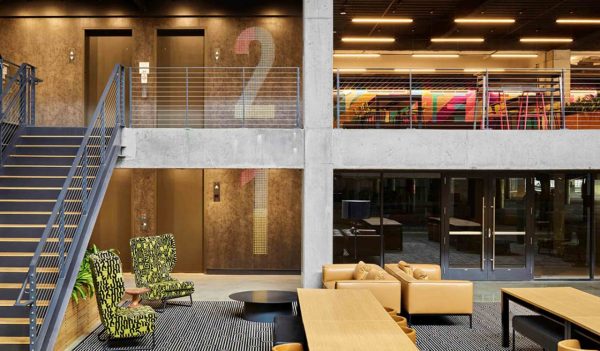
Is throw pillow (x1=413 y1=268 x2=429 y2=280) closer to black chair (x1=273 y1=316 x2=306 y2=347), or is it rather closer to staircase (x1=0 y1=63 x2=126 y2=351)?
black chair (x1=273 y1=316 x2=306 y2=347)

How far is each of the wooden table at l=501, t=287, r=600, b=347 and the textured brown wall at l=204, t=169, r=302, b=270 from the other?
5876mm

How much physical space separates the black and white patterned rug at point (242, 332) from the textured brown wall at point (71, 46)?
17.4 ft

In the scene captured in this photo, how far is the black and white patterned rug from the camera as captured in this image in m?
7.39

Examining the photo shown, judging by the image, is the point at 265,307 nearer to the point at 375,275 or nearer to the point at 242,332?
the point at 242,332

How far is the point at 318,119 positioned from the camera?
952 cm

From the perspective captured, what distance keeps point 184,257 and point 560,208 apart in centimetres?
795

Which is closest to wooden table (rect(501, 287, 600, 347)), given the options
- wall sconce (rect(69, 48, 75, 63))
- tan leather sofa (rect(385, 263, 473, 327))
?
tan leather sofa (rect(385, 263, 473, 327))

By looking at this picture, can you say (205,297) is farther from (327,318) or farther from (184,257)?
(327,318)

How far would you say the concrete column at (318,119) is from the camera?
9.48 meters

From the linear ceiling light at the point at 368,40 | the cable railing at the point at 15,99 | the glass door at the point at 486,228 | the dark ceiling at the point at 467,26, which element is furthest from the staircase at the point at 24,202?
the glass door at the point at 486,228

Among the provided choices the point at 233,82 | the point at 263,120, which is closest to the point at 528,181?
the point at 263,120

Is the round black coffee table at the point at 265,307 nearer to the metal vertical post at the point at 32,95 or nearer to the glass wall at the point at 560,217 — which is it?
the metal vertical post at the point at 32,95

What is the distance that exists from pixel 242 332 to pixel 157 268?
2550 millimetres

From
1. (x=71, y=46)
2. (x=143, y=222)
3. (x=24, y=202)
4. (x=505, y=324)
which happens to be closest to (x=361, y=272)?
(x=505, y=324)
